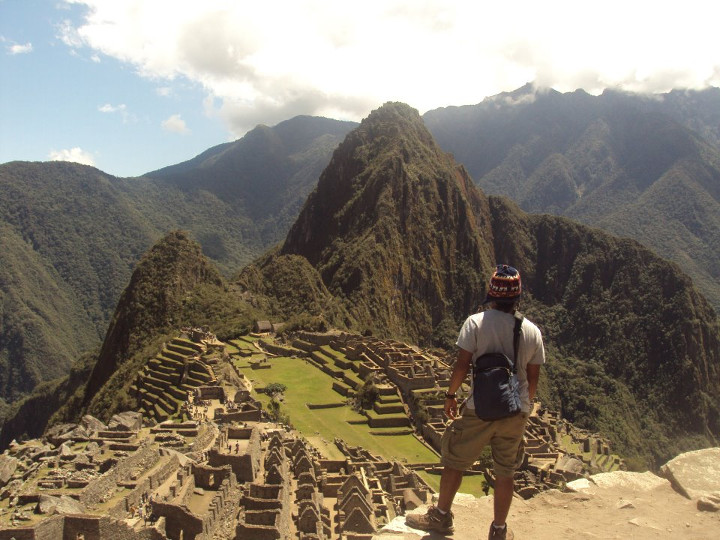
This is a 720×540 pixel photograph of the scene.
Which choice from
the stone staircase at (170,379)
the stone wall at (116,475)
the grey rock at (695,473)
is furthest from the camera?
the stone staircase at (170,379)

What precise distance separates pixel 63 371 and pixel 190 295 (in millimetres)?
65086

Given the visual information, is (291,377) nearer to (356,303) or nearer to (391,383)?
(391,383)

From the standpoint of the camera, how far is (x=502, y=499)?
6.41 m

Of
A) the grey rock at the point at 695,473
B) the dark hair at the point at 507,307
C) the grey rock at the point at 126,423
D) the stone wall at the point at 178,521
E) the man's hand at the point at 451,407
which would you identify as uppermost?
the dark hair at the point at 507,307

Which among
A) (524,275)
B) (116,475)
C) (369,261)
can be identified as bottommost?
(116,475)

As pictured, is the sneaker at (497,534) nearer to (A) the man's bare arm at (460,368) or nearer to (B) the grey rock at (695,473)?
(A) the man's bare arm at (460,368)

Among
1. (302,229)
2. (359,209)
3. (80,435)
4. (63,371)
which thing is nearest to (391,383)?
(80,435)

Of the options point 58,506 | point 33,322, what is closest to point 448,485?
point 58,506

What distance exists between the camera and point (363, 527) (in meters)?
17.0

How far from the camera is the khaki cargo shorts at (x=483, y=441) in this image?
6.35 m

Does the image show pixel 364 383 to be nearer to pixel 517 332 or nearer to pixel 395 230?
pixel 517 332

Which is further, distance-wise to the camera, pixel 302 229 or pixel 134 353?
pixel 302 229

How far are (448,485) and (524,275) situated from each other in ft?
473

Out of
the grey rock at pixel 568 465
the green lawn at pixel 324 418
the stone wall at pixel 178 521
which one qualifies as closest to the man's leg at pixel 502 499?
the stone wall at pixel 178 521
